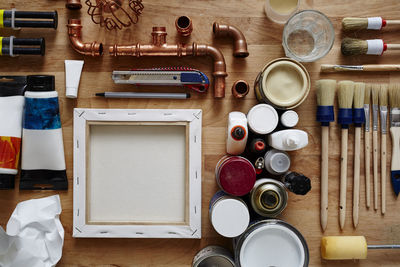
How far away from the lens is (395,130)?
90 cm

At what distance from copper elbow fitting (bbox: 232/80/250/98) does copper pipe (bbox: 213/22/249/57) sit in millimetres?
76

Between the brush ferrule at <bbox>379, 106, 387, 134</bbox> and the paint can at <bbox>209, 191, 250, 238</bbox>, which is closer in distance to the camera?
the paint can at <bbox>209, 191, 250, 238</bbox>

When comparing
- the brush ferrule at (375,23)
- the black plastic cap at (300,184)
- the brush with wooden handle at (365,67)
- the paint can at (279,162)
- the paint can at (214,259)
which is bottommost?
the paint can at (214,259)

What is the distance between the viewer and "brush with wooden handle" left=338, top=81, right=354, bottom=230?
34.4 inches

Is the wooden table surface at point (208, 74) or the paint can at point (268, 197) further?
the wooden table surface at point (208, 74)

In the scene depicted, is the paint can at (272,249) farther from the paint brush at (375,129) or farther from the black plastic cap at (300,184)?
the paint brush at (375,129)

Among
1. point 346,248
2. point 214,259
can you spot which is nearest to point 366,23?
point 346,248

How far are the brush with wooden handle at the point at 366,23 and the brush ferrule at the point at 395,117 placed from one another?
22 centimetres

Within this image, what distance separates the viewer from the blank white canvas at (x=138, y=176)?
0.91m

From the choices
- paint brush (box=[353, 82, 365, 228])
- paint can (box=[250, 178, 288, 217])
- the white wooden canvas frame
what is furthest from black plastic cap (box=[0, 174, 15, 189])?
paint brush (box=[353, 82, 365, 228])

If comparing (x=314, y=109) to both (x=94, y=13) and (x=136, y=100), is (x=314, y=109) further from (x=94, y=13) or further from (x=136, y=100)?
(x=94, y=13)

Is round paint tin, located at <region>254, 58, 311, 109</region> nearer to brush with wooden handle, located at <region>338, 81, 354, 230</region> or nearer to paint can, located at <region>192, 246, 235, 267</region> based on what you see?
brush with wooden handle, located at <region>338, 81, 354, 230</region>

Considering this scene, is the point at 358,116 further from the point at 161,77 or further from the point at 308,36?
the point at 161,77

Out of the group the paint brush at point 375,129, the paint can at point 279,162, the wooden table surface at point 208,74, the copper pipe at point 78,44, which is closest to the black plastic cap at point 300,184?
the paint can at point 279,162
